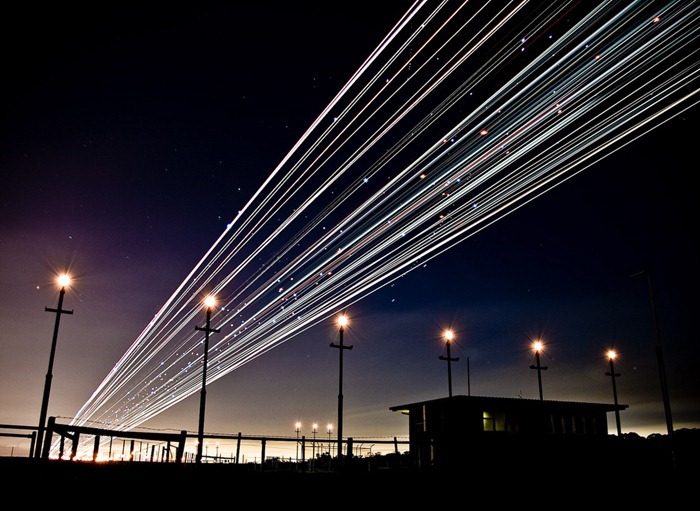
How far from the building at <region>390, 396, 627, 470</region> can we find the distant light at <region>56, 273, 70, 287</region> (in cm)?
1780

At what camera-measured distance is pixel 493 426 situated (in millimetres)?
30031

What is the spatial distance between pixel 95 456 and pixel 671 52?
15.9 meters

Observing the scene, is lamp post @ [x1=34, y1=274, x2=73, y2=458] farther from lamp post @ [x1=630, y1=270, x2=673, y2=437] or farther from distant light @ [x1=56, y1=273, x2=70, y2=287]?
lamp post @ [x1=630, y1=270, x2=673, y2=437]

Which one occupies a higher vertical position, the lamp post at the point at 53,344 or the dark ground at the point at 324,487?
the lamp post at the point at 53,344

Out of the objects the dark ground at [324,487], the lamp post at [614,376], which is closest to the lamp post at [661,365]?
the dark ground at [324,487]

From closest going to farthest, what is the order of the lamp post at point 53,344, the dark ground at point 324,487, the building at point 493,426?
the dark ground at point 324,487 < the lamp post at point 53,344 < the building at point 493,426

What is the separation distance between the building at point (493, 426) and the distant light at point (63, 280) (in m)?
17.8

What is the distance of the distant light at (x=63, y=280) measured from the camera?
64.9 ft

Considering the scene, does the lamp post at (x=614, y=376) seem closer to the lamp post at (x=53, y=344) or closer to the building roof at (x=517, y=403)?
the building roof at (x=517, y=403)

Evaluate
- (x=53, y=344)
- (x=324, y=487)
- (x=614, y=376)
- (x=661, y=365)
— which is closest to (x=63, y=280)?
(x=53, y=344)

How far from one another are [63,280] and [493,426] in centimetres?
2258

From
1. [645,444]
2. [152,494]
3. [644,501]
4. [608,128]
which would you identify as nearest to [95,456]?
[152,494]

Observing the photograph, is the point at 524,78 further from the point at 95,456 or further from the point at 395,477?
the point at 95,456

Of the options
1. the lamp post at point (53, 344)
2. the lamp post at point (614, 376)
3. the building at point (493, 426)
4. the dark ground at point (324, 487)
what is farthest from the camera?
the lamp post at point (614, 376)
